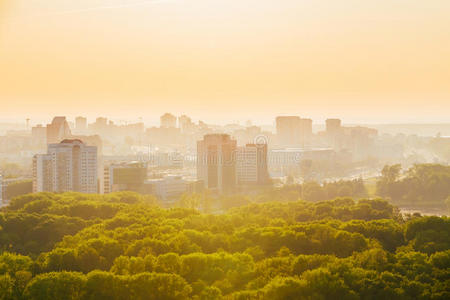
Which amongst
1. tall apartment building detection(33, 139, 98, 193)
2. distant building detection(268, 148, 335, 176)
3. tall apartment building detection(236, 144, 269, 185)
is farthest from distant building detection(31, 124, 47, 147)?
tall apartment building detection(33, 139, 98, 193)

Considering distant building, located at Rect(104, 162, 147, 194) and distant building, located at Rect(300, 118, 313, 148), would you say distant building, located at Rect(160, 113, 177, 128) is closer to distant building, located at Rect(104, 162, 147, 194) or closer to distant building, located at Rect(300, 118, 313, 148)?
distant building, located at Rect(300, 118, 313, 148)

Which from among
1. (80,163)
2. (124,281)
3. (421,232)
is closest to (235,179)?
(80,163)

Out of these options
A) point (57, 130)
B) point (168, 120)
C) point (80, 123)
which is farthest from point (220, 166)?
point (80, 123)

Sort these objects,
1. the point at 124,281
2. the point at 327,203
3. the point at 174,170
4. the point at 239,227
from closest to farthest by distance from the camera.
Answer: the point at 124,281 < the point at 239,227 < the point at 327,203 < the point at 174,170

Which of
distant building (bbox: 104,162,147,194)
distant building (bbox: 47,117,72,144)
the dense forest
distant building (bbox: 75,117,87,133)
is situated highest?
distant building (bbox: 75,117,87,133)

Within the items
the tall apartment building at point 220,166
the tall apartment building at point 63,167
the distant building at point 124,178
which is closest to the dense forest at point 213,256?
the tall apartment building at point 63,167

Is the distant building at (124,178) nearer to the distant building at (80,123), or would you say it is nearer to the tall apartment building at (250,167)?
the tall apartment building at (250,167)

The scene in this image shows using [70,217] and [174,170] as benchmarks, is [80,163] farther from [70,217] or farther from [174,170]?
[174,170]
